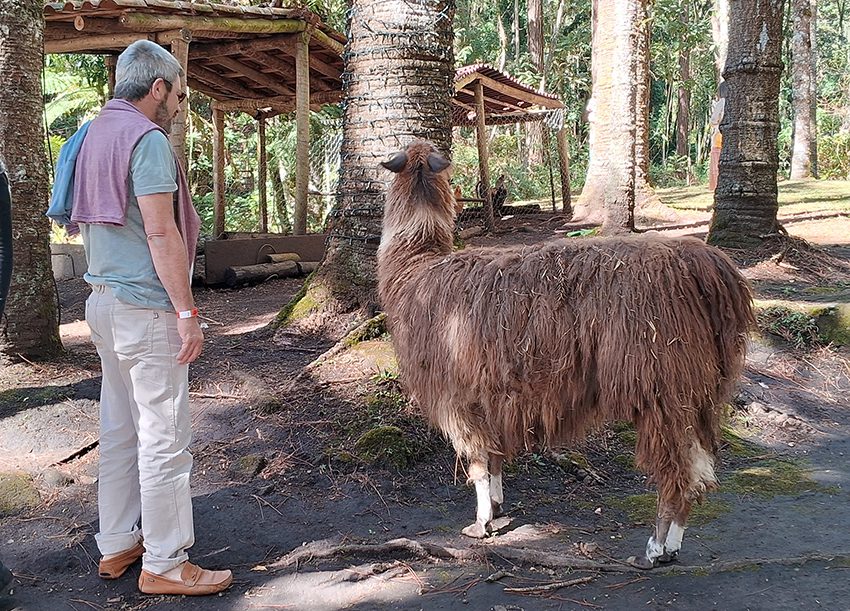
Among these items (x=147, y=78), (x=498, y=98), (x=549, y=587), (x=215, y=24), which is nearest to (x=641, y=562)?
(x=549, y=587)

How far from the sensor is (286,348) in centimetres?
587

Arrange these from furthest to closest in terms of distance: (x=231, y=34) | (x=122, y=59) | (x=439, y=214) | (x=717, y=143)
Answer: (x=717, y=143)
(x=231, y=34)
(x=439, y=214)
(x=122, y=59)

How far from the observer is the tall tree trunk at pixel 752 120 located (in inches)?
340

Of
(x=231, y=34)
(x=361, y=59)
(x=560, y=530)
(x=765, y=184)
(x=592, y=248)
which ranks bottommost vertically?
(x=560, y=530)

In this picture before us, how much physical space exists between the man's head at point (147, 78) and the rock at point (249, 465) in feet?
7.16

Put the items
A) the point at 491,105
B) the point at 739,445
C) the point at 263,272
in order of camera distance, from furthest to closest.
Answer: the point at 491,105, the point at 263,272, the point at 739,445

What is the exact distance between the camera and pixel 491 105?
18.3 meters

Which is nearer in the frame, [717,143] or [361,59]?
[361,59]

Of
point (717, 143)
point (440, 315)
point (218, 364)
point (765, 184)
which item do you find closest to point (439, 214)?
point (440, 315)

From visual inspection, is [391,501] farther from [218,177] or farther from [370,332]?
[218,177]

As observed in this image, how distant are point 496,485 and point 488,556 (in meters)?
0.58

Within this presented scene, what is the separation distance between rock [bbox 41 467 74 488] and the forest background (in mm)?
6765

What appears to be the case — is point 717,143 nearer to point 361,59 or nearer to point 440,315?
point 361,59

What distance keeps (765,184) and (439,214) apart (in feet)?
20.0
